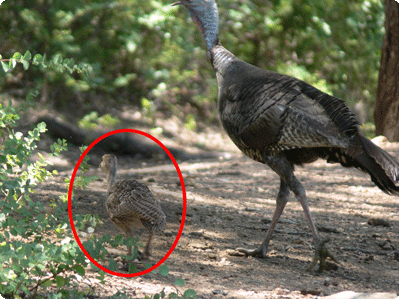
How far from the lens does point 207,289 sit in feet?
12.2

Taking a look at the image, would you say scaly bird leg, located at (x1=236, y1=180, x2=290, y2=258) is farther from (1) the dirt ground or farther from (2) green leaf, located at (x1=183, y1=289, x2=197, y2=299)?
(2) green leaf, located at (x1=183, y1=289, x2=197, y2=299)

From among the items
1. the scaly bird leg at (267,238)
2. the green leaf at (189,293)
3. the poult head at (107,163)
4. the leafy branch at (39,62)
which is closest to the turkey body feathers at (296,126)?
the scaly bird leg at (267,238)

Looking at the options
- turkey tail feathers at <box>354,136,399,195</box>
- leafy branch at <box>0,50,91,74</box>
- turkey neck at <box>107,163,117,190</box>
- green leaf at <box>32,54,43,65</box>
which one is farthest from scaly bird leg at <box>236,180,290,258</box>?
green leaf at <box>32,54,43,65</box>

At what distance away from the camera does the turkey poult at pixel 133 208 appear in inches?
142

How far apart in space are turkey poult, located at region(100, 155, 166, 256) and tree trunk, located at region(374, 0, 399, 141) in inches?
266

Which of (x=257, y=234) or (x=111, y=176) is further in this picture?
(x=257, y=234)

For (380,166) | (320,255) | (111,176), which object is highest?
(380,166)

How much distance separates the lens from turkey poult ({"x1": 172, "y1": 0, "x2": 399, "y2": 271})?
418 cm

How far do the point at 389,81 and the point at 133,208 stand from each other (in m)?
7.11

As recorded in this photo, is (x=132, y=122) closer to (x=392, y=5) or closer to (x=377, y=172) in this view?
(x=392, y=5)

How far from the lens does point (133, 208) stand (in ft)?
11.9

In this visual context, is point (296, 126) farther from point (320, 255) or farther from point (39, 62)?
point (39, 62)

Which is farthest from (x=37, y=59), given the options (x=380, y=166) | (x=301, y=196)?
(x=380, y=166)

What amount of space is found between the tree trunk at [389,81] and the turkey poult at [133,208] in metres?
6.76
